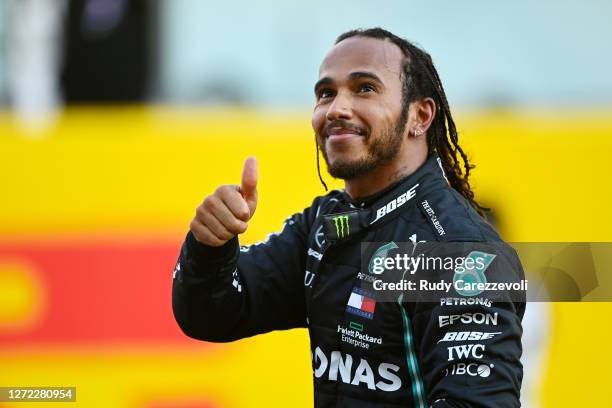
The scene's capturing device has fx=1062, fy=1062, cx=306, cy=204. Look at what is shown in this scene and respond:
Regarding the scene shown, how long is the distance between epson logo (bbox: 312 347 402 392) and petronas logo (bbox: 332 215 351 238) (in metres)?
0.32

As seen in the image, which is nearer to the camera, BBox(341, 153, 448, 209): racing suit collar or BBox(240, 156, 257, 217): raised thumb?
BBox(240, 156, 257, 217): raised thumb

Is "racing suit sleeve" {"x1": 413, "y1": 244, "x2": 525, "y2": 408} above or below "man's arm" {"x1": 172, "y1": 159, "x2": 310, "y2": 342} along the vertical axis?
below

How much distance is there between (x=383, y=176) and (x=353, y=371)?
565mm

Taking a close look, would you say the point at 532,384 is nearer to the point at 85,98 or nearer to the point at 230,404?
the point at 230,404

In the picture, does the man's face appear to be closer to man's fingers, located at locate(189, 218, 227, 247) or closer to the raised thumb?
the raised thumb

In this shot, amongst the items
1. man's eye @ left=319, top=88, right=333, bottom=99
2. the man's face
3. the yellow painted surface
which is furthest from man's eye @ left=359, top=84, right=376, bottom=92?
the yellow painted surface

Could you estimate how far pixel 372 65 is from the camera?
2.99 m

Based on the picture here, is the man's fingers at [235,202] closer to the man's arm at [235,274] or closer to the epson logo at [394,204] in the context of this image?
the man's arm at [235,274]

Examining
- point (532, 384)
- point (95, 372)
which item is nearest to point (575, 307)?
point (532, 384)

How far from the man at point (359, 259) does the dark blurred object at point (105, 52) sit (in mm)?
2893

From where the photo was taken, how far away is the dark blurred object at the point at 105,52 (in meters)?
5.91

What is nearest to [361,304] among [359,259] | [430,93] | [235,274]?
[359,259]

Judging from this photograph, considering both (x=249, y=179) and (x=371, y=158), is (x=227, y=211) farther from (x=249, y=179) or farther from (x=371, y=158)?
(x=371, y=158)

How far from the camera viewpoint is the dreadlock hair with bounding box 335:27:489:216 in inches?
122
